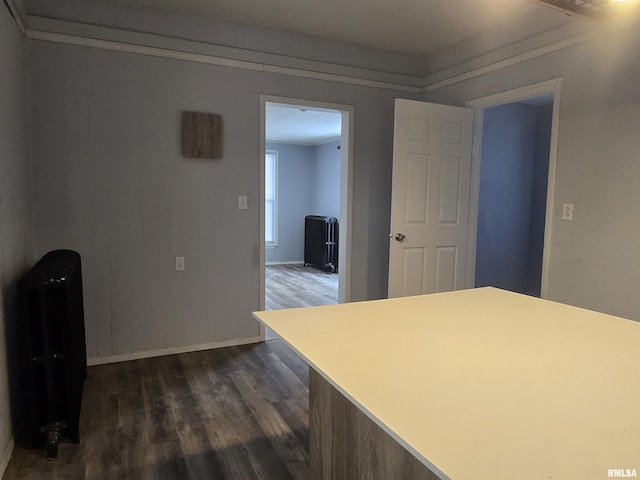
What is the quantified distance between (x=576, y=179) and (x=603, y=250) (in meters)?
0.48

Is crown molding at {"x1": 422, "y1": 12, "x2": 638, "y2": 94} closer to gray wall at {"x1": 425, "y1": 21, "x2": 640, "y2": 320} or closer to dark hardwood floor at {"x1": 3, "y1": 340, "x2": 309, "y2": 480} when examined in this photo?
gray wall at {"x1": 425, "y1": 21, "x2": 640, "y2": 320}

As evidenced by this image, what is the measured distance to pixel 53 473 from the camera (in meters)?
1.83

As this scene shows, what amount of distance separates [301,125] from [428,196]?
299cm

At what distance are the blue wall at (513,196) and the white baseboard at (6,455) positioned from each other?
4.09m

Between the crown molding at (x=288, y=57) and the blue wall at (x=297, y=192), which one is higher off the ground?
the crown molding at (x=288, y=57)

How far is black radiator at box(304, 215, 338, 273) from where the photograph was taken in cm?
736

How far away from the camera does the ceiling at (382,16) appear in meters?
2.83

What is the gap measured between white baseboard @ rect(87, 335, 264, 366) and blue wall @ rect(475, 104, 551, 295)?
8.47 feet

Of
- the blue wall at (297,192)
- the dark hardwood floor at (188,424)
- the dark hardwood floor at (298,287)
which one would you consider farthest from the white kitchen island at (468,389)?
the blue wall at (297,192)

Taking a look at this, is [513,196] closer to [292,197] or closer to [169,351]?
[169,351]

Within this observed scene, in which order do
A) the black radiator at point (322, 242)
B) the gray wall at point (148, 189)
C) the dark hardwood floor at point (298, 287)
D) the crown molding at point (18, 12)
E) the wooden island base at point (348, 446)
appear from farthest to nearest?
the black radiator at point (322, 242)
the dark hardwood floor at point (298, 287)
the gray wall at point (148, 189)
the crown molding at point (18, 12)
the wooden island base at point (348, 446)

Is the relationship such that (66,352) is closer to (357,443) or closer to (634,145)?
(357,443)

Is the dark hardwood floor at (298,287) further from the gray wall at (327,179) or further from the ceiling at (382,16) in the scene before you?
the ceiling at (382,16)

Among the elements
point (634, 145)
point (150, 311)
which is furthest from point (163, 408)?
point (634, 145)
